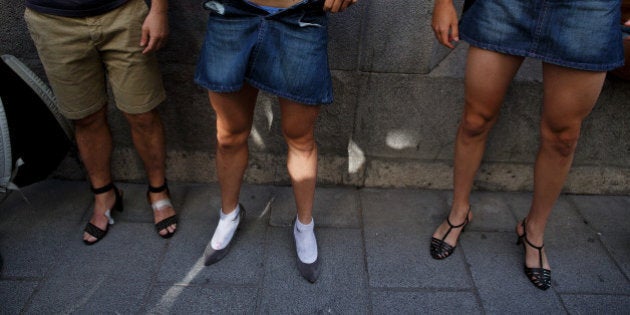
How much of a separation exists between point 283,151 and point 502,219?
135cm

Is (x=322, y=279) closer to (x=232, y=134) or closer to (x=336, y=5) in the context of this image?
(x=232, y=134)

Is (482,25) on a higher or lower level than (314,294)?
higher

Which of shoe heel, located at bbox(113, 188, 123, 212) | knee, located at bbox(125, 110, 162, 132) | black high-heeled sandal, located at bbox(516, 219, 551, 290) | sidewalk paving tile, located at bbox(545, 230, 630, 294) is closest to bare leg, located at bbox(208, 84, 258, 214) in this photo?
knee, located at bbox(125, 110, 162, 132)

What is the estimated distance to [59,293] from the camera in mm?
2025

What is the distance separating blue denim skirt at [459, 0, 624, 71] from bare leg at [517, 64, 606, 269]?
7 cm

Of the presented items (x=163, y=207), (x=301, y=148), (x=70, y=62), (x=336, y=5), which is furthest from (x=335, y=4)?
(x=163, y=207)

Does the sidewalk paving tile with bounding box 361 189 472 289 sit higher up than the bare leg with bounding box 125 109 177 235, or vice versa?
the bare leg with bounding box 125 109 177 235

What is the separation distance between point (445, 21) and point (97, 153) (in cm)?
182

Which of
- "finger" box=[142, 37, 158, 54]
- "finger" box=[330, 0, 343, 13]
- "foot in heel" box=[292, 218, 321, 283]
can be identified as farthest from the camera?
"foot in heel" box=[292, 218, 321, 283]

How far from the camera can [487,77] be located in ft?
6.10

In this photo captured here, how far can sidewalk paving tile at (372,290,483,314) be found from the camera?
2.00m

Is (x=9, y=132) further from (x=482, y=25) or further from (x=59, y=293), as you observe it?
(x=482, y=25)

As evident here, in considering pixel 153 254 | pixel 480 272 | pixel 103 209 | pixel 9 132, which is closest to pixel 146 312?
pixel 153 254

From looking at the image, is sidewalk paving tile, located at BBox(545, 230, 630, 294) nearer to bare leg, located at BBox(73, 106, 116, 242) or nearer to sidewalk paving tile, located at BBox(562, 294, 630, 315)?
sidewalk paving tile, located at BBox(562, 294, 630, 315)
